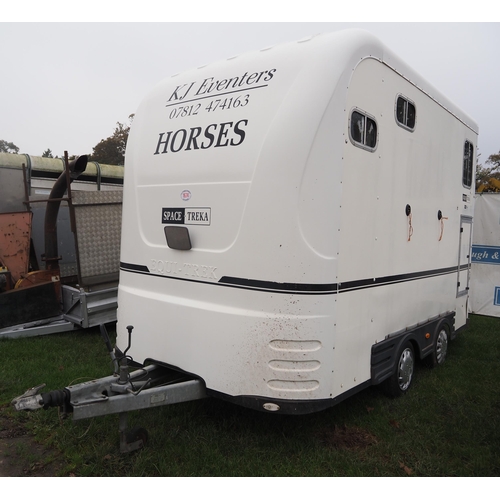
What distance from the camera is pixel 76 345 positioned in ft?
20.8

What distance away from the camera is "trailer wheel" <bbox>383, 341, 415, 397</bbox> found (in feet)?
15.2

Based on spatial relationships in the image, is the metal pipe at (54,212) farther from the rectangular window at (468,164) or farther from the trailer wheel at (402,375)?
the rectangular window at (468,164)

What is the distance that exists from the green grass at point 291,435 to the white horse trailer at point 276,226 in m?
0.46

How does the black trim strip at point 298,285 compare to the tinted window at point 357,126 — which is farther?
the tinted window at point 357,126

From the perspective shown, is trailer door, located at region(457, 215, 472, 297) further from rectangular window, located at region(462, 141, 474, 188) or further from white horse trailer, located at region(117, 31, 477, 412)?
white horse trailer, located at region(117, 31, 477, 412)

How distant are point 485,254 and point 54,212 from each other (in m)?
7.92

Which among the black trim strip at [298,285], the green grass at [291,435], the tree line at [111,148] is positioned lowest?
the green grass at [291,435]

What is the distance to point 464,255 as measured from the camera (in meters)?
6.36

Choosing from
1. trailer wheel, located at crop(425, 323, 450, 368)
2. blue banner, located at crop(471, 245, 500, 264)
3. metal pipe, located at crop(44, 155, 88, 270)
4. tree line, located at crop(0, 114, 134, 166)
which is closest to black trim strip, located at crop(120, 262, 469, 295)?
trailer wheel, located at crop(425, 323, 450, 368)

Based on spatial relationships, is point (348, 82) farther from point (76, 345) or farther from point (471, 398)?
point (76, 345)

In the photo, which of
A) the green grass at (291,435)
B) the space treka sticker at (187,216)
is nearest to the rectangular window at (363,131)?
the space treka sticker at (187,216)

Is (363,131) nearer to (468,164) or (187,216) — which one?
(187,216)

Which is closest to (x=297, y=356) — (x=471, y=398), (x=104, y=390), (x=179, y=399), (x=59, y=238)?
(x=179, y=399)

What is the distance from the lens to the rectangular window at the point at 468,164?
6090 millimetres
